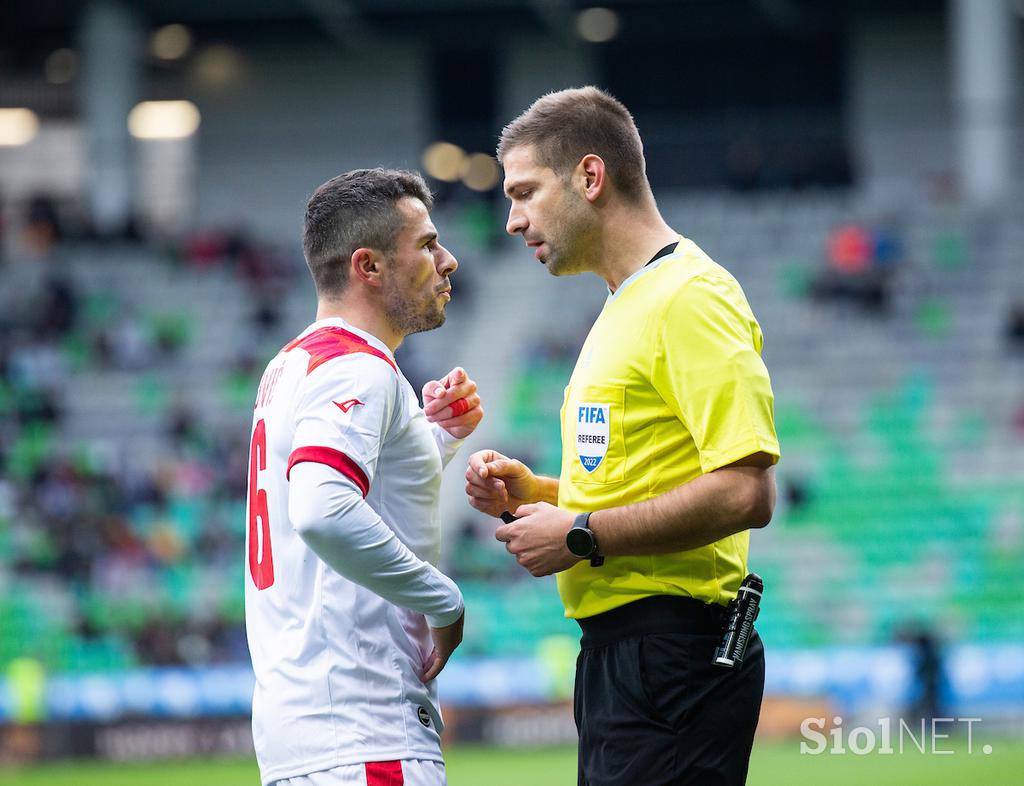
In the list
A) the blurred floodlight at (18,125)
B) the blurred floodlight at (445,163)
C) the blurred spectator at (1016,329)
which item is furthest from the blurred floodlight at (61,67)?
the blurred spectator at (1016,329)

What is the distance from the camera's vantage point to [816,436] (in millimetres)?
20062

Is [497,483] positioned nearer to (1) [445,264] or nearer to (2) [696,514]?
(1) [445,264]

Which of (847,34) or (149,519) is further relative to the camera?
(847,34)

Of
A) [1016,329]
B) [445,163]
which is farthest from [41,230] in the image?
[1016,329]

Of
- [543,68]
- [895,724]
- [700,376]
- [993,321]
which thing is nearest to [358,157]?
[543,68]

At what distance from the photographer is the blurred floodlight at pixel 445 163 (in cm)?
2450

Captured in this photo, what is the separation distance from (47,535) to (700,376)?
17257 millimetres

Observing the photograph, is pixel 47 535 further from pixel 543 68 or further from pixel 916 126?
pixel 916 126

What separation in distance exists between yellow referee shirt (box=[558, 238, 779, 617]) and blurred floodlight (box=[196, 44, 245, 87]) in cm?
2479

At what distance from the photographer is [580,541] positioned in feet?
11.7

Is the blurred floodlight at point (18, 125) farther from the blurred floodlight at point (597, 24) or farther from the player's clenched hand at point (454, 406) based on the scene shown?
the player's clenched hand at point (454, 406)

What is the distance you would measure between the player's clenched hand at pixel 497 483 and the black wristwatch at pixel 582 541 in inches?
15.4

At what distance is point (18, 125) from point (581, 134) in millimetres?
25646

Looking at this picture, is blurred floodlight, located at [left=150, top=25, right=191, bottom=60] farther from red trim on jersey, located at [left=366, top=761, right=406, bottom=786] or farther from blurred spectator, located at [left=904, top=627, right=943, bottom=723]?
red trim on jersey, located at [left=366, top=761, right=406, bottom=786]
